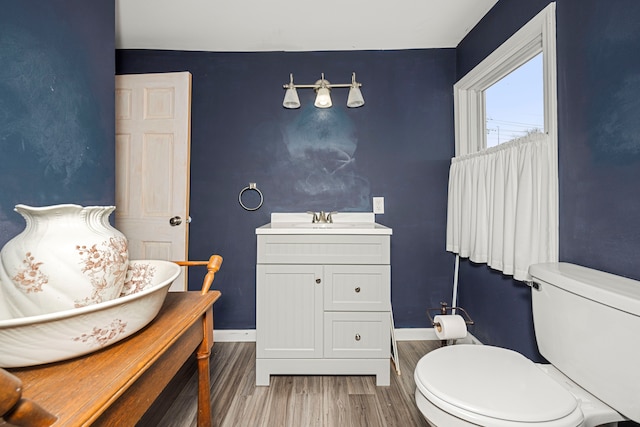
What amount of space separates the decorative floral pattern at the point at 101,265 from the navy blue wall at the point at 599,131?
1548 mm

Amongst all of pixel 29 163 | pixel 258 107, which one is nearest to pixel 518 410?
pixel 29 163

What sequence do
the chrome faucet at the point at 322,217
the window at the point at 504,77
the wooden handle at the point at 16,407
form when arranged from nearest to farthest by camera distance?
the wooden handle at the point at 16,407 → the window at the point at 504,77 → the chrome faucet at the point at 322,217

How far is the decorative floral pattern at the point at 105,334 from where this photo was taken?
54cm

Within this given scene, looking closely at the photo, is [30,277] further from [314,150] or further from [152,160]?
[314,150]

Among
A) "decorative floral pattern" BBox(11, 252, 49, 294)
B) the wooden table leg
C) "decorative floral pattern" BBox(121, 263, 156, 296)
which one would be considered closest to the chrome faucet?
the wooden table leg

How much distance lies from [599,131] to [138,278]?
5.47 ft

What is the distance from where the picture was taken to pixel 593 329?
940 mm

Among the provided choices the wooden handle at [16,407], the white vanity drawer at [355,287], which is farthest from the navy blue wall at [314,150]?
the wooden handle at [16,407]

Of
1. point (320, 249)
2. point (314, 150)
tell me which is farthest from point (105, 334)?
point (314, 150)

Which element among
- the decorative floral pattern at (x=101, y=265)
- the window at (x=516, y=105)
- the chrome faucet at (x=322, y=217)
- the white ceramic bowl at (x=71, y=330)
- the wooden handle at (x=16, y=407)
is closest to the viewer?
the wooden handle at (x=16, y=407)

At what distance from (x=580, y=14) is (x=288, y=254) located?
5.54ft

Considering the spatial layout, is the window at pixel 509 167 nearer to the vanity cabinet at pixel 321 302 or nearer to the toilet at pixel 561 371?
the toilet at pixel 561 371

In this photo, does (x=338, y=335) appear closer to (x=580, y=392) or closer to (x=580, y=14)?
(x=580, y=392)

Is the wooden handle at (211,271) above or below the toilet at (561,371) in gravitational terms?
above
